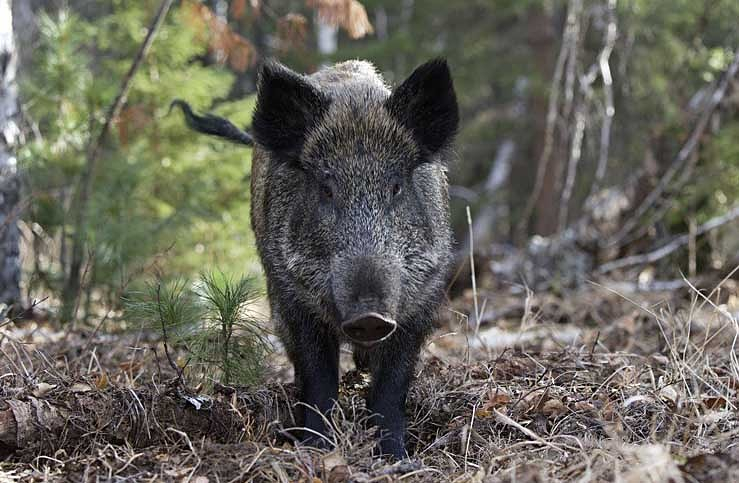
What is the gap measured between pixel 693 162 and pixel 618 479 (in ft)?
22.0

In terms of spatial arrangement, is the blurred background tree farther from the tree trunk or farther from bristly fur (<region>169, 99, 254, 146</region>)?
bristly fur (<region>169, 99, 254, 146</region>)

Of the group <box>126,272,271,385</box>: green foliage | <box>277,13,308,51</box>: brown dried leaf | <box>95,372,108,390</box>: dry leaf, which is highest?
<box>277,13,308,51</box>: brown dried leaf

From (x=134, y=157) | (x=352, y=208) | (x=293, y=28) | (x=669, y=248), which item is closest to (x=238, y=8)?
(x=293, y=28)

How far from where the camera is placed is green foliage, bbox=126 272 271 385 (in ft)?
12.3

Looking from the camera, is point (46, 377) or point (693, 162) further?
point (693, 162)

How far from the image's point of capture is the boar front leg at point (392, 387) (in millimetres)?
3594

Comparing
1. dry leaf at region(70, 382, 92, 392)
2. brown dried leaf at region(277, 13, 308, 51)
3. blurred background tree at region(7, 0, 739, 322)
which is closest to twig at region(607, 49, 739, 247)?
blurred background tree at region(7, 0, 739, 322)

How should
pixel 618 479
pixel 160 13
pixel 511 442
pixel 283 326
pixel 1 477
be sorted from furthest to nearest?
pixel 160 13, pixel 283 326, pixel 511 442, pixel 1 477, pixel 618 479

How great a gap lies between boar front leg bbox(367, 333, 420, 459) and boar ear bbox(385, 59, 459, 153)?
3.20 feet

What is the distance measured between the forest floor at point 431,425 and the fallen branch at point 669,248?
3503 mm

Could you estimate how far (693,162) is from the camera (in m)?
8.27

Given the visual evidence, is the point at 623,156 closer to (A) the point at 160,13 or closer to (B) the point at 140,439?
(A) the point at 160,13

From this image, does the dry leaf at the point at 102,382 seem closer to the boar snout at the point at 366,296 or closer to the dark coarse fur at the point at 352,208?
the dark coarse fur at the point at 352,208

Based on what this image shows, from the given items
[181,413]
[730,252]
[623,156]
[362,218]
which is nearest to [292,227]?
[362,218]
